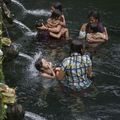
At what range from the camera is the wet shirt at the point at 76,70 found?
1041 cm

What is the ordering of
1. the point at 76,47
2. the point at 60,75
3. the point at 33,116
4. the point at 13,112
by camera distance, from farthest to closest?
the point at 60,75
the point at 76,47
the point at 33,116
the point at 13,112

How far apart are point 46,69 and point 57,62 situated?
177cm

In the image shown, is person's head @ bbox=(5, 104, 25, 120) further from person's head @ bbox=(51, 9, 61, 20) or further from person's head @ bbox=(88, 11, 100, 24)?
person's head @ bbox=(51, 9, 61, 20)

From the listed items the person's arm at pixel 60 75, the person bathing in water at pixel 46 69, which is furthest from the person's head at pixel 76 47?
the person bathing in water at pixel 46 69

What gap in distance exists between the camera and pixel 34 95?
Answer: 11.2 metres

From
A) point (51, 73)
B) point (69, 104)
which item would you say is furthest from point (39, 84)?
point (69, 104)

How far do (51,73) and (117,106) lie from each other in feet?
6.14

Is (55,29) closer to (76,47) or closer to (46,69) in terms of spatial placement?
(46,69)

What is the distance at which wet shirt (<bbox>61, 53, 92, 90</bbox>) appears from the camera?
34.1 feet

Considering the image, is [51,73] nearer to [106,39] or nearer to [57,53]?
[57,53]

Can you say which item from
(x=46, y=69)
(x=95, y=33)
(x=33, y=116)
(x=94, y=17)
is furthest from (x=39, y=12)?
(x=33, y=116)

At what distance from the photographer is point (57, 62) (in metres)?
13.4

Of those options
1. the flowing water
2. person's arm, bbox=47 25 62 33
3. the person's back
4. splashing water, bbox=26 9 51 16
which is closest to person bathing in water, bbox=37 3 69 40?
person's arm, bbox=47 25 62 33

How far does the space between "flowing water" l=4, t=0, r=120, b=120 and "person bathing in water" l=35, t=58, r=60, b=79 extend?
0.79 ft
